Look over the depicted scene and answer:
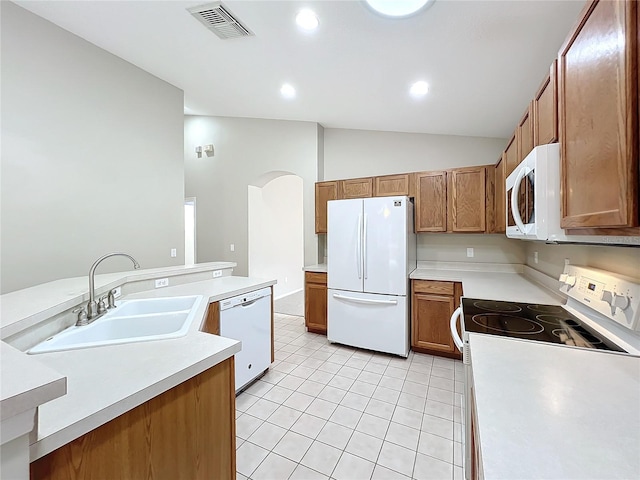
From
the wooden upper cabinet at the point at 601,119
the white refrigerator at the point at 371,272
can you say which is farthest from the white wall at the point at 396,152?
the wooden upper cabinet at the point at 601,119

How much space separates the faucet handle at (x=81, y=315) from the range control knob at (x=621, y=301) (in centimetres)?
248

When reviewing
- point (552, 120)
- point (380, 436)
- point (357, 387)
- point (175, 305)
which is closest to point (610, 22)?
point (552, 120)

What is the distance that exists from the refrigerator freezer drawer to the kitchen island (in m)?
2.01

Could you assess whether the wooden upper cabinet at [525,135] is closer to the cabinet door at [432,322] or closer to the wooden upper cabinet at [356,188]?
the cabinet door at [432,322]

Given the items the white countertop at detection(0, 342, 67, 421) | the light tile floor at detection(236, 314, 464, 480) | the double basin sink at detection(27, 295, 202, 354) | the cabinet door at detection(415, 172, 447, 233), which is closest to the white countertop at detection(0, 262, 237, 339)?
the double basin sink at detection(27, 295, 202, 354)

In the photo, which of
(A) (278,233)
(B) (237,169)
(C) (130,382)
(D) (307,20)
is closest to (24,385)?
(C) (130,382)

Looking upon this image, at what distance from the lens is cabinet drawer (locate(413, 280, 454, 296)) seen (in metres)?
2.93

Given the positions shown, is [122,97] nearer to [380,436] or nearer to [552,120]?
[552,120]

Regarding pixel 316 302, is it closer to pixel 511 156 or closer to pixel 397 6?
pixel 511 156

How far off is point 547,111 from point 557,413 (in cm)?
126

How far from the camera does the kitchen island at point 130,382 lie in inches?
28.3

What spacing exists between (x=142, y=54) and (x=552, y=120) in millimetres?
3493

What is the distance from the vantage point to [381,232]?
303 centimetres

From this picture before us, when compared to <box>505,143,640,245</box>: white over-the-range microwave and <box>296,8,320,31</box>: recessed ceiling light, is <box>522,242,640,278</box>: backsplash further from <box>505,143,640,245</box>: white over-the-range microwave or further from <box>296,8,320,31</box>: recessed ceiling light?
<box>296,8,320,31</box>: recessed ceiling light
